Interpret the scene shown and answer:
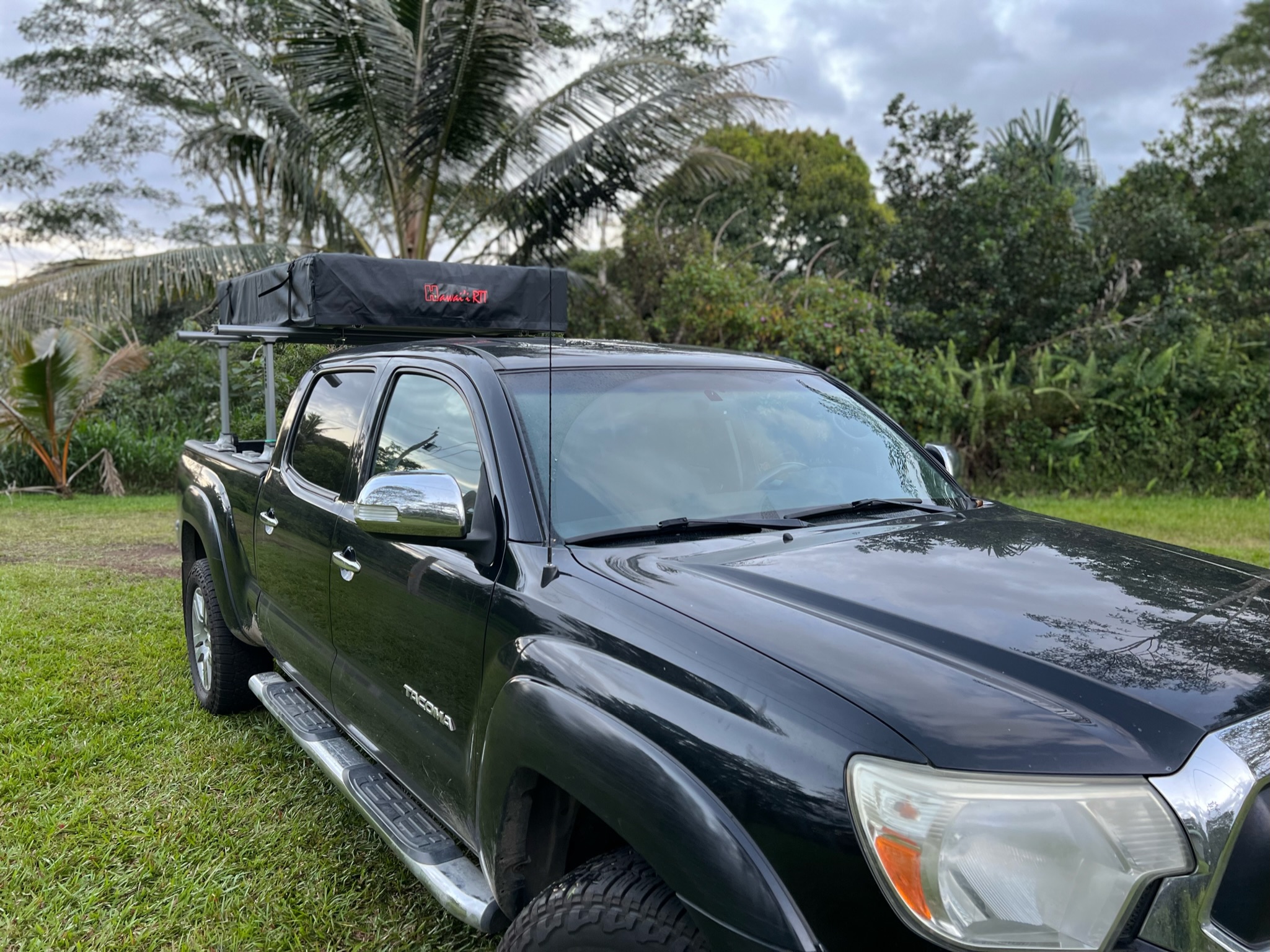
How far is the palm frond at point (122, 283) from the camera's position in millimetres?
11875

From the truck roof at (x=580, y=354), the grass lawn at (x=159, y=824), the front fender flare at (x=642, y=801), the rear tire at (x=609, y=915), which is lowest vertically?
the grass lawn at (x=159, y=824)

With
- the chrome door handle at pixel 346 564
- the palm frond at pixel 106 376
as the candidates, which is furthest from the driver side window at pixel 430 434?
the palm frond at pixel 106 376

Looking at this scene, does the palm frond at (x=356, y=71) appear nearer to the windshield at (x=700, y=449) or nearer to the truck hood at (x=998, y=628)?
the windshield at (x=700, y=449)

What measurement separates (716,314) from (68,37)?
1842 centimetres

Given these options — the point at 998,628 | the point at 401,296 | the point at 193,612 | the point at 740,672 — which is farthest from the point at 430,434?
the point at 193,612

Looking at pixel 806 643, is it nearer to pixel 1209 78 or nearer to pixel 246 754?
pixel 246 754

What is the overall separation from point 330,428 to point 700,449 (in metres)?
1.51

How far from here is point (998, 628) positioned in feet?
6.04

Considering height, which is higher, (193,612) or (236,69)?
(236,69)

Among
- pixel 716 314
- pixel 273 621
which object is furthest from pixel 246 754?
pixel 716 314

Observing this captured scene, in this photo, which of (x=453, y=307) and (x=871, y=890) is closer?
(x=871, y=890)

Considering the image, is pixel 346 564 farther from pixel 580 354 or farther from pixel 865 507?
pixel 865 507

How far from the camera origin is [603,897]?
1800mm

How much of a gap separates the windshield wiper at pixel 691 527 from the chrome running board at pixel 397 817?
855mm
